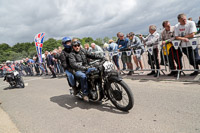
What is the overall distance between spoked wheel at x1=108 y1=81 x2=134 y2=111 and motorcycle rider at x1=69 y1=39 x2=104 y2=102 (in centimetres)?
70

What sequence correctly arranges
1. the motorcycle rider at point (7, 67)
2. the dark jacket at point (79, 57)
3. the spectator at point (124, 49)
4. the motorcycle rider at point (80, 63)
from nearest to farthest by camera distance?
the motorcycle rider at point (80, 63) → the dark jacket at point (79, 57) → the spectator at point (124, 49) → the motorcycle rider at point (7, 67)

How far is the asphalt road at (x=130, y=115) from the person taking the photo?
106 inches

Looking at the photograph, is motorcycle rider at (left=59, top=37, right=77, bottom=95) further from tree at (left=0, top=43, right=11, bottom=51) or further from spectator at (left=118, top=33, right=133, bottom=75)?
tree at (left=0, top=43, right=11, bottom=51)

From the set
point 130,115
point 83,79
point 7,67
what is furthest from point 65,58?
point 7,67

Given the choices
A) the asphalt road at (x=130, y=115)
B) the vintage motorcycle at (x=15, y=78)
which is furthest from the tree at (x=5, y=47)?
the asphalt road at (x=130, y=115)

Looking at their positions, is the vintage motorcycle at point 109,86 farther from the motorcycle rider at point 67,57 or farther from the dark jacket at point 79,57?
the motorcycle rider at point 67,57

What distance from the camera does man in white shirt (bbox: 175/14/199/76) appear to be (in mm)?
4875

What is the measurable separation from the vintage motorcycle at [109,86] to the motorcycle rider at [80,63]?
0.12 metres

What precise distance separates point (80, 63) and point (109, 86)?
111 cm

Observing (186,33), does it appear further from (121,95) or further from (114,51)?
(114,51)

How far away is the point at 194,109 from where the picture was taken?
9.99 feet

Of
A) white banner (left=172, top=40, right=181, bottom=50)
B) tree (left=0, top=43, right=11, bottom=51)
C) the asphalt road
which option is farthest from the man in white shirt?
tree (left=0, top=43, right=11, bottom=51)

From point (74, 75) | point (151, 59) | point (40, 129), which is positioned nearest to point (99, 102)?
point (74, 75)

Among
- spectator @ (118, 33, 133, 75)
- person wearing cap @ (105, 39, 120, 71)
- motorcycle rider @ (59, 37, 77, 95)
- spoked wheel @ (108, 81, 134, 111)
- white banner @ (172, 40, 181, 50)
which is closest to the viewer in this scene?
spoked wheel @ (108, 81, 134, 111)
